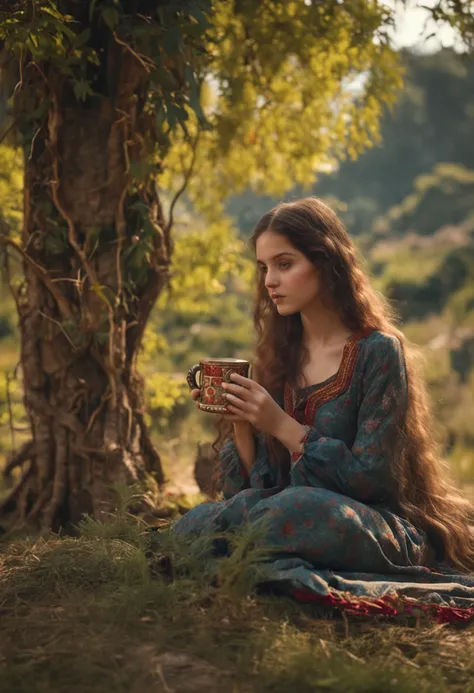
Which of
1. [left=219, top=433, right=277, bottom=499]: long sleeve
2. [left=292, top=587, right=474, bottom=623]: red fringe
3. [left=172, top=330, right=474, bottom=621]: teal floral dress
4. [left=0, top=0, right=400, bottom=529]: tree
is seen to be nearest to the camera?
[left=292, top=587, right=474, bottom=623]: red fringe

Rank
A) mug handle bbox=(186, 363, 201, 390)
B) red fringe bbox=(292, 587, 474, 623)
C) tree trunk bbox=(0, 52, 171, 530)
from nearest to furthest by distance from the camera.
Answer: red fringe bbox=(292, 587, 474, 623) → mug handle bbox=(186, 363, 201, 390) → tree trunk bbox=(0, 52, 171, 530)

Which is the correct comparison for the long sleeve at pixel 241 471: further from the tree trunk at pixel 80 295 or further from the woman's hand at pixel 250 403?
the tree trunk at pixel 80 295

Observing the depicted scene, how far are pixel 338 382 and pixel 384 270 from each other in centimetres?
1817

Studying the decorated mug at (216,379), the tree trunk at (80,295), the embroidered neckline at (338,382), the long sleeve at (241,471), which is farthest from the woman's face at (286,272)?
the tree trunk at (80,295)

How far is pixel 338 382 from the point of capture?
116 inches

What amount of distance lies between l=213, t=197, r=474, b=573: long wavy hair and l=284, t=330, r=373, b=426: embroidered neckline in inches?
3.0

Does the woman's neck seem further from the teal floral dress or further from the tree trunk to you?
the tree trunk

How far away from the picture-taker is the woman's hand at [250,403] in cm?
271

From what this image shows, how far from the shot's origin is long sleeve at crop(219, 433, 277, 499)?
3039 mm

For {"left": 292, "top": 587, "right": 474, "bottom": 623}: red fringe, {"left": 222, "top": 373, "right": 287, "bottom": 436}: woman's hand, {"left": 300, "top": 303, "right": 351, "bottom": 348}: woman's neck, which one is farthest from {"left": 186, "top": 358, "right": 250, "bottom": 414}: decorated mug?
{"left": 292, "top": 587, "right": 474, "bottom": 623}: red fringe

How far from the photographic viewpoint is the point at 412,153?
4144cm

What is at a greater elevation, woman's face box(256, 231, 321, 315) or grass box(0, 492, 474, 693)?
woman's face box(256, 231, 321, 315)

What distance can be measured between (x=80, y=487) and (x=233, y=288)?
12.6 metres

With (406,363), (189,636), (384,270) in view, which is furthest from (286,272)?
(384,270)
